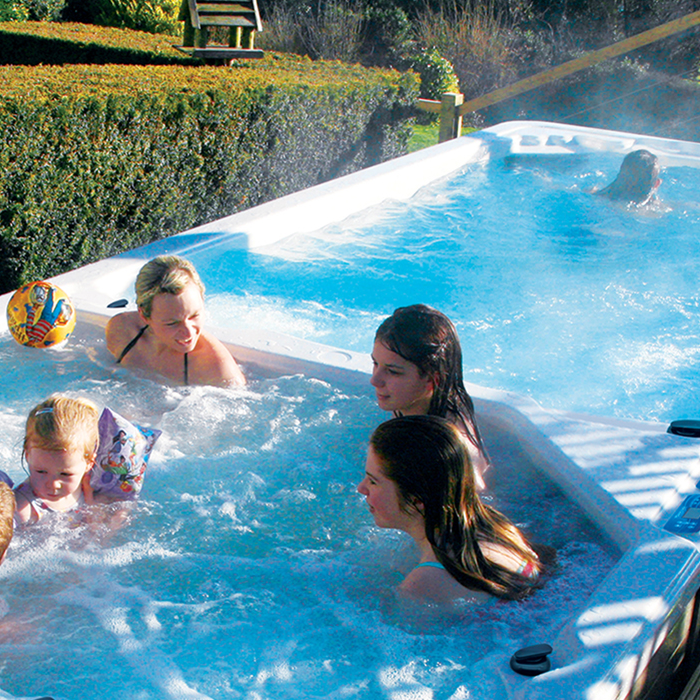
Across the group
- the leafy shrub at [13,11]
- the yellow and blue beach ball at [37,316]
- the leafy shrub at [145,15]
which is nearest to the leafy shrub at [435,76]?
the leafy shrub at [145,15]

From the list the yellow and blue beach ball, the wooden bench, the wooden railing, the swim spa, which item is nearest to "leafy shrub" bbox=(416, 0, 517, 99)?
the wooden railing

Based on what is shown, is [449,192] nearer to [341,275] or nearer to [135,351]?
[341,275]

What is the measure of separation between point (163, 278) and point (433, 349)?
53.9 inches

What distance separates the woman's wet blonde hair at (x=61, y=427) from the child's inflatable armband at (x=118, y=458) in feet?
0.53

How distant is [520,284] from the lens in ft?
22.2

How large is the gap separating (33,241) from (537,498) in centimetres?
390

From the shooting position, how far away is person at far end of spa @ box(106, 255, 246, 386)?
12.3ft

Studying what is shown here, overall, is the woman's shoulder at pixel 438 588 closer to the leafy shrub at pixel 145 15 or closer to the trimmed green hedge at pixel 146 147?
the trimmed green hedge at pixel 146 147

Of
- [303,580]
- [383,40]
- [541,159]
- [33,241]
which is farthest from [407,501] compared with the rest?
[383,40]

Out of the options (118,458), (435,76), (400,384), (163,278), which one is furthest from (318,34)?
(118,458)

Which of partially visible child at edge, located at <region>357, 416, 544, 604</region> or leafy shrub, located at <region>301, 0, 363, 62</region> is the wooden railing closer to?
leafy shrub, located at <region>301, 0, 363, 62</region>

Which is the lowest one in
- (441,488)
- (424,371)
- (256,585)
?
(256,585)

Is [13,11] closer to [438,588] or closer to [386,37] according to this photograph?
[386,37]

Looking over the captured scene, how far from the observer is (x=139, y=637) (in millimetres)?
2752
